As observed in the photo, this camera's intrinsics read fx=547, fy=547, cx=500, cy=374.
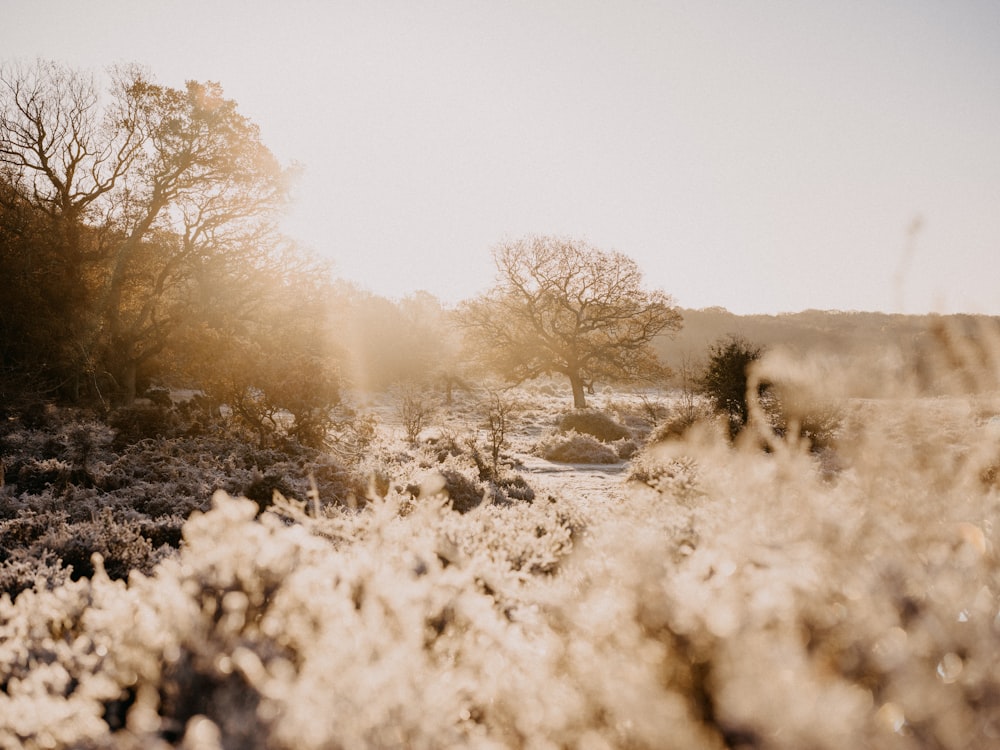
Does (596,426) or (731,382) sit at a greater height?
(731,382)

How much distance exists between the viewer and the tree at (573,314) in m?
25.4

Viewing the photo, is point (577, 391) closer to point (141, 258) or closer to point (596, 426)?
point (596, 426)

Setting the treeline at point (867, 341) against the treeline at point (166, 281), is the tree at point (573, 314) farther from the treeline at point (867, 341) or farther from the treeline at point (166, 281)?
the treeline at point (166, 281)

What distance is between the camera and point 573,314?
88.0ft

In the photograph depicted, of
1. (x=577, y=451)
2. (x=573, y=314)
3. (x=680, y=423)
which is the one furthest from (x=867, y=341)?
(x=577, y=451)

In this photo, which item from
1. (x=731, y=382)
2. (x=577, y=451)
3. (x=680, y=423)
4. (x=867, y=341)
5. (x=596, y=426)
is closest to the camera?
(x=680, y=423)

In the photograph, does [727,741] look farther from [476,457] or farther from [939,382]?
[939,382]

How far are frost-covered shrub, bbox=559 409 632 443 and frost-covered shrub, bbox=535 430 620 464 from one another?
217cm

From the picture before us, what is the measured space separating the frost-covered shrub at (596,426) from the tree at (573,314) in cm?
732

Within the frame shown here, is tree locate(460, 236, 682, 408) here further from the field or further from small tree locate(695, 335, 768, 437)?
the field

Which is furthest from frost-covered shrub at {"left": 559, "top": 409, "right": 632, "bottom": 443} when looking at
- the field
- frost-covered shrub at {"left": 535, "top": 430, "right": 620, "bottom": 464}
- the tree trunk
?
the field

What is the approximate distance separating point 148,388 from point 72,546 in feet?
51.4

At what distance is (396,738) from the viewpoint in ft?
4.51

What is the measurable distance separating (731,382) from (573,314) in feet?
43.5
